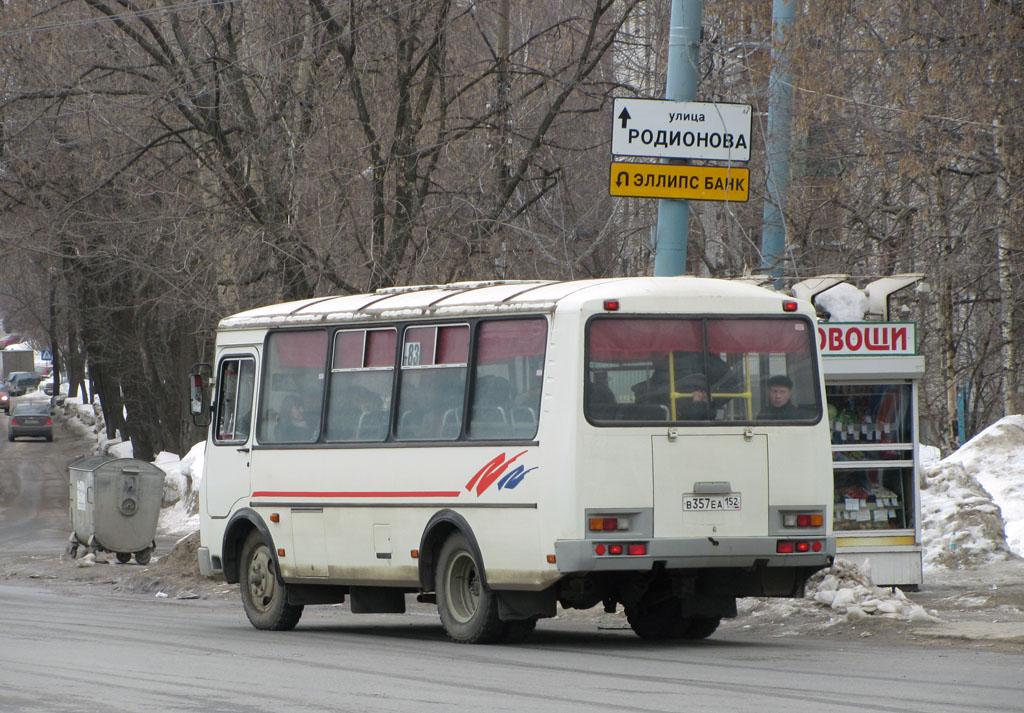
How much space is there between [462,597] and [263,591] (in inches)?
106

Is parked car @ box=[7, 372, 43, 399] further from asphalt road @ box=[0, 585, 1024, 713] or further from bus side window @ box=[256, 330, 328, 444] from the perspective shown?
asphalt road @ box=[0, 585, 1024, 713]

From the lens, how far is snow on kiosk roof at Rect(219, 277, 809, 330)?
36.7 ft

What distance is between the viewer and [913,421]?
15031 millimetres

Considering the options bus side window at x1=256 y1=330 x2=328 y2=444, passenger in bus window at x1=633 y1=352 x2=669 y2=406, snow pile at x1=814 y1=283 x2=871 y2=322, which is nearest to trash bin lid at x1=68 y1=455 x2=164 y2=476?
bus side window at x1=256 y1=330 x2=328 y2=444

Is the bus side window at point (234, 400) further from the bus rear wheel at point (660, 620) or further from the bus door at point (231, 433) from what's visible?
the bus rear wheel at point (660, 620)

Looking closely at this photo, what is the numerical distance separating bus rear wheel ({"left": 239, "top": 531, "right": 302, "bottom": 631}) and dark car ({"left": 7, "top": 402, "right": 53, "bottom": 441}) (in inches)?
2223

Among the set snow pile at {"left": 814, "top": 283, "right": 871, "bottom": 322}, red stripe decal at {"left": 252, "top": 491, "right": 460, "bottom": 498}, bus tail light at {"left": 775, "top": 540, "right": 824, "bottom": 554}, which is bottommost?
bus tail light at {"left": 775, "top": 540, "right": 824, "bottom": 554}

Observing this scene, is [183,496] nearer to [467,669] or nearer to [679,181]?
[679,181]

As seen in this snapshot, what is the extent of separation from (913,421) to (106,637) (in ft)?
24.5

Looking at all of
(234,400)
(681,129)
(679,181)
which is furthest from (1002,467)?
(234,400)

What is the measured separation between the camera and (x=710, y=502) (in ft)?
36.3

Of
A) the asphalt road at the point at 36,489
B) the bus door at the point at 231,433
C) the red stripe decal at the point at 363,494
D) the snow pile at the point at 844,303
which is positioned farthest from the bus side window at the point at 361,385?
the asphalt road at the point at 36,489

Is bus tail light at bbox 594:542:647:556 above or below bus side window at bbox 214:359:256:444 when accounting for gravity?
below

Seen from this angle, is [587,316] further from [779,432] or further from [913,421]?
[913,421]
